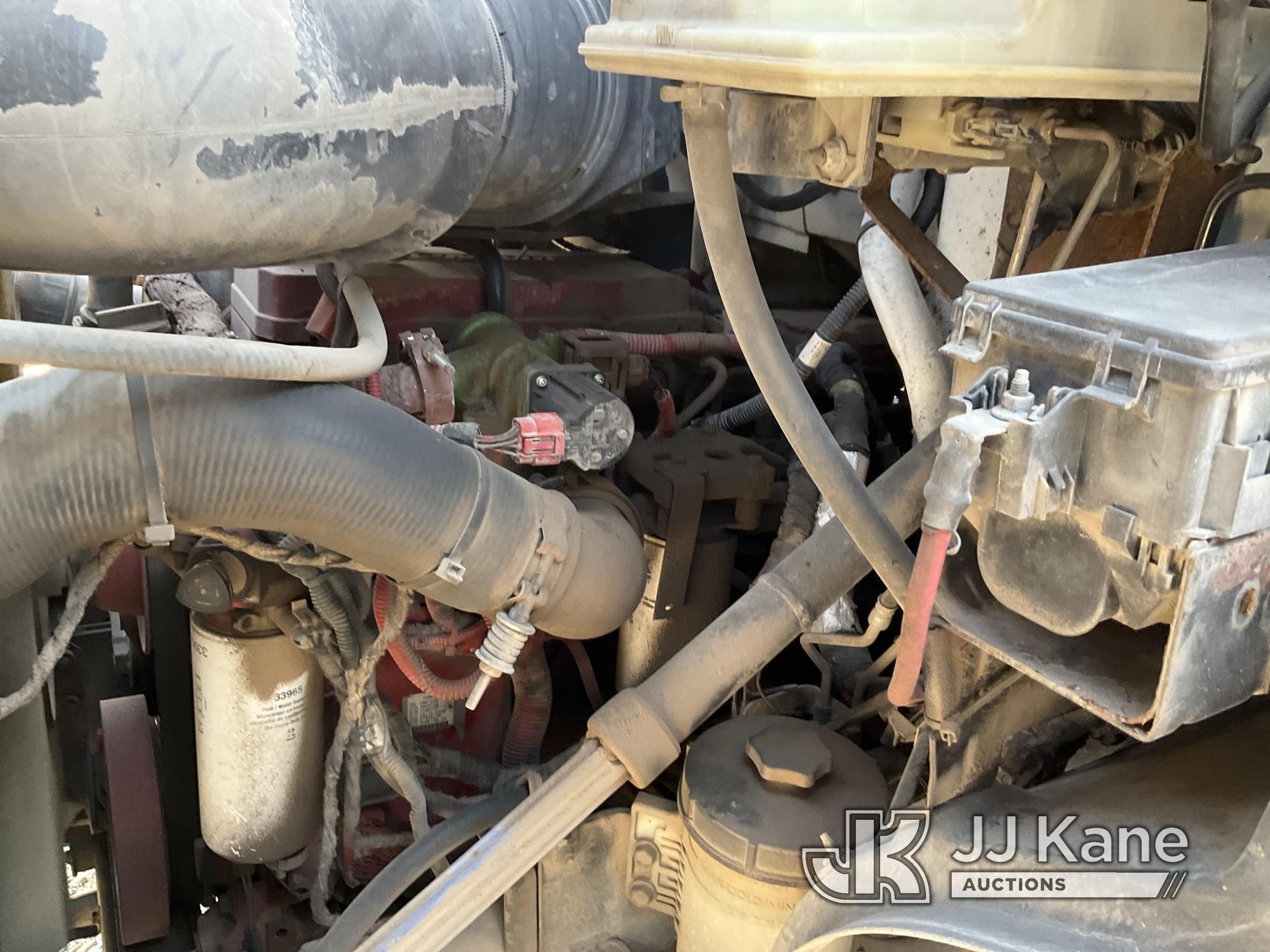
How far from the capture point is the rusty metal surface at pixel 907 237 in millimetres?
932

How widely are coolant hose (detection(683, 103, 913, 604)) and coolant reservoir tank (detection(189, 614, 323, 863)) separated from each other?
68 cm

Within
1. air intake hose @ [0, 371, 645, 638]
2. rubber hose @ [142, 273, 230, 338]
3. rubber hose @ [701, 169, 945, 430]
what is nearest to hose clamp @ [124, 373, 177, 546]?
air intake hose @ [0, 371, 645, 638]

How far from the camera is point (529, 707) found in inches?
52.1

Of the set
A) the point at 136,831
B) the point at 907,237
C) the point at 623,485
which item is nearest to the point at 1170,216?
the point at 907,237

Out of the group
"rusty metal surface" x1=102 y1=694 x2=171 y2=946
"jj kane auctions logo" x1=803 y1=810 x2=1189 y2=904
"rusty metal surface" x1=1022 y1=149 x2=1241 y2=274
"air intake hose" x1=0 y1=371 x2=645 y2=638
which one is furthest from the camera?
"rusty metal surface" x1=102 y1=694 x2=171 y2=946

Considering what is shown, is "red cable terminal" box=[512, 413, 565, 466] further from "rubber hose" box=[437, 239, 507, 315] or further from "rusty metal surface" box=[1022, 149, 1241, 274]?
"rusty metal surface" box=[1022, 149, 1241, 274]

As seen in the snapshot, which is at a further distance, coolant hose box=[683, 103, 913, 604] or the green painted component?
the green painted component

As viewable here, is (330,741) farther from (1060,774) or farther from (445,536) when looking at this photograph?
(1060,774)

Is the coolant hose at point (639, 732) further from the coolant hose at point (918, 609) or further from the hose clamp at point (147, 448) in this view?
the hose clamp at point (147, 448)

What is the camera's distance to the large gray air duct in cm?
71

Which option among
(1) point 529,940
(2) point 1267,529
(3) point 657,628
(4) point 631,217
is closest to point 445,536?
(3) point 657,628

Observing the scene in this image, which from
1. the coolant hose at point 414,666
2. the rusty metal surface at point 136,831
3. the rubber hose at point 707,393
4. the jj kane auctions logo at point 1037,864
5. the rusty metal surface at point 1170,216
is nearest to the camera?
the jj kane auctions logo at point 1037,864

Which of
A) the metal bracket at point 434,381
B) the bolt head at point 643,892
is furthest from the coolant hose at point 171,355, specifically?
the bolt head at point 643,892

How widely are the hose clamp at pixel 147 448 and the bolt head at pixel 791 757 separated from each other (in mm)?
607
